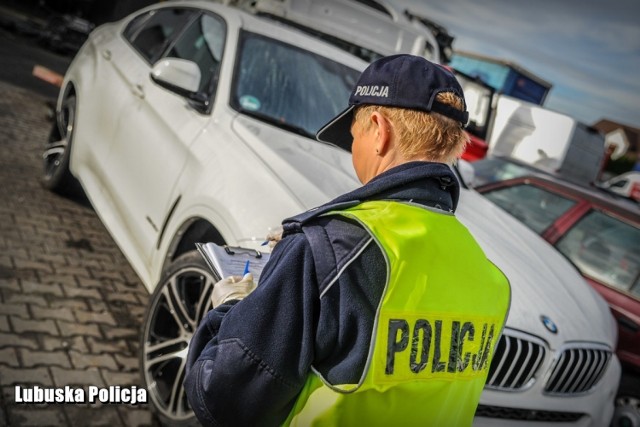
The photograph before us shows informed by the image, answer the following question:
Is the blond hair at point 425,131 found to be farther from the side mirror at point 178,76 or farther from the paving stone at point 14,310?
the paving stone at point 14,310

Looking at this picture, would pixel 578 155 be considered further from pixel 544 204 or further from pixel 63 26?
pixel 63 26

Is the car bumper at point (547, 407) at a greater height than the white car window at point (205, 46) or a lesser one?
lesser

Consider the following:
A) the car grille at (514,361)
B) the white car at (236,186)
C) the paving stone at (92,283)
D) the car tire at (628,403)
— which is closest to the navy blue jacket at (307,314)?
the white car at (236,186)

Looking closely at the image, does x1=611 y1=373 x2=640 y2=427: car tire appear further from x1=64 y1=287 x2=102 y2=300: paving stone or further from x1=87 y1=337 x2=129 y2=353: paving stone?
x1=64 y1=287 x2=102 y2=300: paving stone

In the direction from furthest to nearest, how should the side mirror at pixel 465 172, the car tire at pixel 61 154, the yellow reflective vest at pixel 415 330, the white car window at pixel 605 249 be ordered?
1. the car tire at pixel 61 154
2. the white car window at pixel 605 249
3. the side mirror at pixel 465 172
4. the yellow reflective vest at pixel 415 330

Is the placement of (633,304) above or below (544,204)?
below

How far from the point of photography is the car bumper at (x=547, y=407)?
232 centimetres

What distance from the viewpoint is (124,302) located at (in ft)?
11.1

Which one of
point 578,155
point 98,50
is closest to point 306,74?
point 98,50

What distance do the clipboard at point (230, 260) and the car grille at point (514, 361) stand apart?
3.91ft

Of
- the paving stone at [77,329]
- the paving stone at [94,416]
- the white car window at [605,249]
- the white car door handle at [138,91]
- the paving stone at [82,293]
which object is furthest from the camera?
the white car window at [605,249]

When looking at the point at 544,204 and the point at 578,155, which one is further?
the point at 578,155

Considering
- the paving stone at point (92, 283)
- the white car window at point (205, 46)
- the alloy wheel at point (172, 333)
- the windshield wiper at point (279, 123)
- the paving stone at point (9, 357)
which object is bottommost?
the paving stone at point (92, 283)

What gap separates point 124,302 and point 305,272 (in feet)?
8.60
